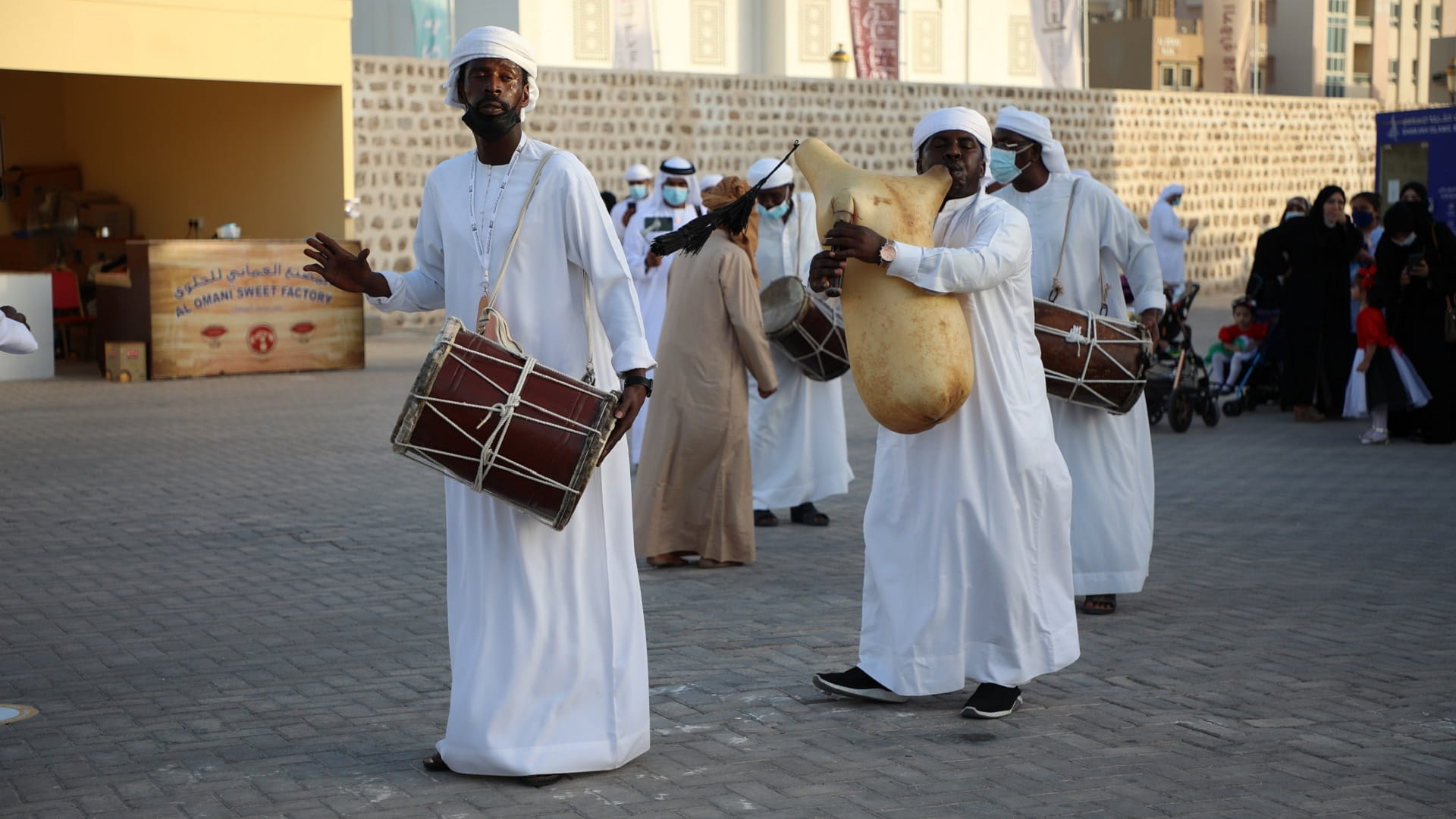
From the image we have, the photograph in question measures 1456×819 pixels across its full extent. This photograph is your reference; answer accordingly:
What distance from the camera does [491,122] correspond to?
3.96 metres

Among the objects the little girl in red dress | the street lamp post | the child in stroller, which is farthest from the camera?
the street lamp post

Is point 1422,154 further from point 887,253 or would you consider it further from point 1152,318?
point 887,253

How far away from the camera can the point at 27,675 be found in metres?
A: 5.02

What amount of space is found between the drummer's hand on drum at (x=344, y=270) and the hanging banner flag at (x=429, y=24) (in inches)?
1102

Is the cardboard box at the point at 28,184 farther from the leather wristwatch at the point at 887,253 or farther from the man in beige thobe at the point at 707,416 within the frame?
the leather wristwatch at the point at 887,253

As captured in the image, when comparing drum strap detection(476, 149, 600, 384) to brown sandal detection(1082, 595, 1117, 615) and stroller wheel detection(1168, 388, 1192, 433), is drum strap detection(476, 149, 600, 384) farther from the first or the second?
stroller wheel detection(1168, 388, 1192, 433)

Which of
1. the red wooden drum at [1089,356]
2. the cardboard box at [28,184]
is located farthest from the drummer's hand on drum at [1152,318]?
the cardboard box at [28,184]

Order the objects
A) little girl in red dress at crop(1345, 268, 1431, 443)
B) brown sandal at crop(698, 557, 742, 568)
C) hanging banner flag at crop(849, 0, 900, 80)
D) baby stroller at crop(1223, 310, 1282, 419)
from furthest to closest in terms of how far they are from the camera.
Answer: hanging banner flag at crop(849, 0, 900, 80), baby stroller at crop(1223, 310, 1282, 419), little girl in red dress at crop(1345, 268, 1431, 443), brown sandal at crop(698, 557, 742, 568)

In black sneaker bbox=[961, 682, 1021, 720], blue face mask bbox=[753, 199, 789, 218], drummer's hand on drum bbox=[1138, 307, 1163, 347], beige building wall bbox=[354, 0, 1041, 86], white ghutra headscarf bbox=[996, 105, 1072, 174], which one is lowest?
black sneaker bbox=[961, 682, 1021, 720]

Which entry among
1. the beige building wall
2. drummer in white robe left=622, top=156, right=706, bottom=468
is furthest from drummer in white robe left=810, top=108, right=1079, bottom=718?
the beige building wall

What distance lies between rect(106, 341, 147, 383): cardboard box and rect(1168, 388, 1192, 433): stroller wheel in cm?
851

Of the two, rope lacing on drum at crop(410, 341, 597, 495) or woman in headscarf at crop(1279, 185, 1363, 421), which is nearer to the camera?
rope lacing on drum at crop(410, 341, 597, 495)

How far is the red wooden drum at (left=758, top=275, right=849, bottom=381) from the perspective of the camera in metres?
7.64

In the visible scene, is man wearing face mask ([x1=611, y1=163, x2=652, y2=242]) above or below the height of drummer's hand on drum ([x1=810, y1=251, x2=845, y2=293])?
above
